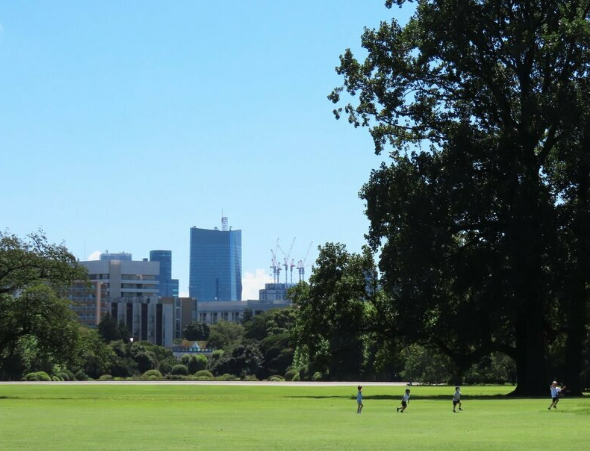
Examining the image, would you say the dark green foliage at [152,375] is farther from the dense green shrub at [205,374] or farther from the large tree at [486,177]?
the large tree at [486,177]

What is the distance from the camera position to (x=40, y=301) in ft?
214

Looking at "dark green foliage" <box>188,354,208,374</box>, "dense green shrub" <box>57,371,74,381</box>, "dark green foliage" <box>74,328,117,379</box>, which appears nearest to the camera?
"dark green foliage" <box>74,328,117,379</box>

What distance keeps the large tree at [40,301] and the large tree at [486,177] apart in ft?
71.0

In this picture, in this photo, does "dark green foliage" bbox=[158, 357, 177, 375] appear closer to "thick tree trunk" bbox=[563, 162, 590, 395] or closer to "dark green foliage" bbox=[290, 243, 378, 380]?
"dark green foliage" bbox=[290, 243, 378, 380]

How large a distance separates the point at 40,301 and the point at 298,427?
37.8 metres

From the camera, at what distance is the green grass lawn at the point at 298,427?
2481cm

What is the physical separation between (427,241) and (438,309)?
213 inches

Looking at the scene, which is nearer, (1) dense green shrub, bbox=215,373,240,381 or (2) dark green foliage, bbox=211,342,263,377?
(1) dense green shrub, bbox=215,373,240,381

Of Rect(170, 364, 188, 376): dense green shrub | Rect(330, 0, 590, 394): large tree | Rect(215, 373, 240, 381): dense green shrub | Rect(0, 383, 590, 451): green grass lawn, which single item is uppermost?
Rect(330, 0, 590, 394): large tree

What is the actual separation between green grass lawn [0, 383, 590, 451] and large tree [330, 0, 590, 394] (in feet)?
25.8

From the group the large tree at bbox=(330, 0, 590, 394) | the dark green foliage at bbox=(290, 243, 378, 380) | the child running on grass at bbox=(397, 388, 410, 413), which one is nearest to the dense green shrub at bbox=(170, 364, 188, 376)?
the dark green foliage at bbox=(290, 243, 378, 380)

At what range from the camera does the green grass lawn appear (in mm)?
24812

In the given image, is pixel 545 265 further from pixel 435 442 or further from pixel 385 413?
pixel 435 442

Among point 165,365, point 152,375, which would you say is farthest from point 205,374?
point 165,365
